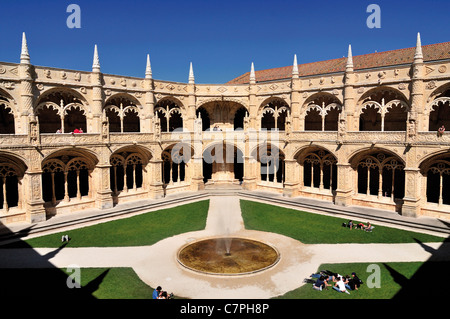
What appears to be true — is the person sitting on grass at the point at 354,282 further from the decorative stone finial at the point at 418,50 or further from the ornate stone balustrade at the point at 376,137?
the decorative stone finial at the point at 418,50

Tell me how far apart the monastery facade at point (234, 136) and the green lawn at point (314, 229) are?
3683 mm

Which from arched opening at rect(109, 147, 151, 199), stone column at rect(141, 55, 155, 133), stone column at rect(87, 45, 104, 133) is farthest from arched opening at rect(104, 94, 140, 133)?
stone column at rect(87, 45, 104, 133)

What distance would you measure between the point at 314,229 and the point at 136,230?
1169cm

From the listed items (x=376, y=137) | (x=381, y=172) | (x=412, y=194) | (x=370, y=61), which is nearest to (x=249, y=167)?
(x=381, y=172)

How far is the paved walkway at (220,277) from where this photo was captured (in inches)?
559

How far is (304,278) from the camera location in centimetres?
1504

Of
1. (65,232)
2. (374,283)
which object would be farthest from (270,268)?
(65,232)

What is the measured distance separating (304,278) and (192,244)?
22.5 ft

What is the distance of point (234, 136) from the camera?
3294 cm

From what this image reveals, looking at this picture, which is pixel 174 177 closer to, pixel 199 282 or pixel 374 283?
pixel 199 282

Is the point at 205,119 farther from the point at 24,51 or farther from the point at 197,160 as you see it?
the point at 24,51

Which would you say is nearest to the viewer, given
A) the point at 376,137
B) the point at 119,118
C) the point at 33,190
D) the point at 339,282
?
the point at 339,282

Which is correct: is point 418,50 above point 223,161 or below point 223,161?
above
